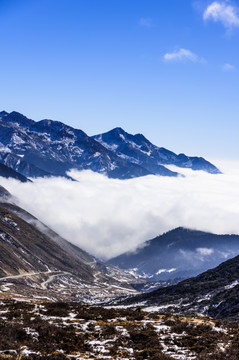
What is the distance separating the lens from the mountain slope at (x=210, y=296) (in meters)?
96.4

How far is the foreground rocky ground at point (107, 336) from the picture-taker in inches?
1136

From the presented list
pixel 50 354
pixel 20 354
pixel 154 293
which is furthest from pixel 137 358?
pixel 154 293

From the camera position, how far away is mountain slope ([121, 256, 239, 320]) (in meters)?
96.4

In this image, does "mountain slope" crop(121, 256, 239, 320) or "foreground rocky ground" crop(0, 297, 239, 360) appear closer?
"foreground rocky ground" crop(0, 297, 239, 360)

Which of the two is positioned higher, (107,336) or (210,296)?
(210,296)

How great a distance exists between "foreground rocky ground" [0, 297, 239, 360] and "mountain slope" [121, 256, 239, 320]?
48.3 metres

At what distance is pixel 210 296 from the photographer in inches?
4422

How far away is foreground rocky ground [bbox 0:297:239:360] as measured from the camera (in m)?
28.8

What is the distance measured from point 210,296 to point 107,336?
3447 inches

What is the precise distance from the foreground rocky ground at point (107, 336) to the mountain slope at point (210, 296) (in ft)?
158

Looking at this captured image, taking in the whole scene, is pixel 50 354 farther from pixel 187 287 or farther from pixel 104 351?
pixel 187 287

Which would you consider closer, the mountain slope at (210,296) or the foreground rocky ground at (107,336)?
the foreground rocky ground at (107,336)

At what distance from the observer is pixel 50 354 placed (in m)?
28.3

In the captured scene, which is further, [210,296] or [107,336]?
[210,296]
